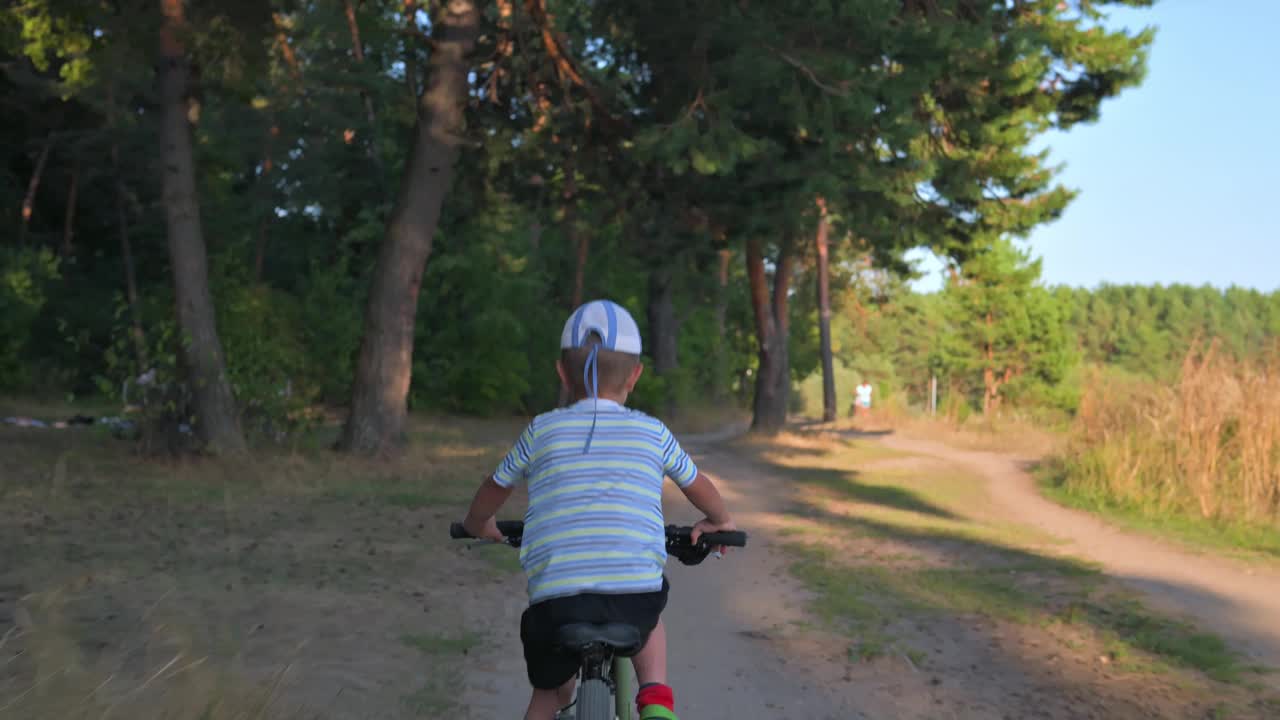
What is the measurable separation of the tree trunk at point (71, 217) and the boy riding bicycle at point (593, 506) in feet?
121

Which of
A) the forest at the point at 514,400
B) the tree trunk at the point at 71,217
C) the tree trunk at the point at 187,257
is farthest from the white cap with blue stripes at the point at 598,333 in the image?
the tree trunk at the point at 71,217

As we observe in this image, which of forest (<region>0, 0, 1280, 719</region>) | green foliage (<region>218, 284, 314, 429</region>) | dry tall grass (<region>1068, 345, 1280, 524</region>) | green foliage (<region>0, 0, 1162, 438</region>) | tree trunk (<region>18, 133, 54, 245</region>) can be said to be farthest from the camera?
tree trunk (<region>18, 133, 54, 245</region>)

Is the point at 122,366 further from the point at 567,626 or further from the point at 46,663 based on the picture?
the point at 567,626

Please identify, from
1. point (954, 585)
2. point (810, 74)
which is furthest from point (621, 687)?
point (810, 74)

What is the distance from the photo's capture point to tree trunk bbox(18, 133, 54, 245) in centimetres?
3612

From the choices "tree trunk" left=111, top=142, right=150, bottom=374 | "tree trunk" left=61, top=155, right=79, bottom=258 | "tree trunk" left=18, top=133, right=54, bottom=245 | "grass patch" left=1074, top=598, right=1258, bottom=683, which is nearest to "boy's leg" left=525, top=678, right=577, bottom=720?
"grass patch" left=1074, top=598, right=1258, bottom=683

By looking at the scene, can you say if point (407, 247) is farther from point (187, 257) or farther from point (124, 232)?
point (124, 232)

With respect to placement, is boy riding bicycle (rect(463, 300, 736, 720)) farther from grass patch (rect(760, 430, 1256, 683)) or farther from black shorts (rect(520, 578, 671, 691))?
grass patch (rect(760, 430, 1256, 683))

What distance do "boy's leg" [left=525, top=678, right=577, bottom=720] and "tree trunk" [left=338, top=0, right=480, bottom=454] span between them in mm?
13795

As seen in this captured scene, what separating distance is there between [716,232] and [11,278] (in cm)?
2093

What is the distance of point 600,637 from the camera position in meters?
2.92

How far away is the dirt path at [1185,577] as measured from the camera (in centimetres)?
766

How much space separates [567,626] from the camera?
296cm

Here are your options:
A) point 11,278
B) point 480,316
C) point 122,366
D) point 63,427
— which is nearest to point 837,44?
point 122,366
